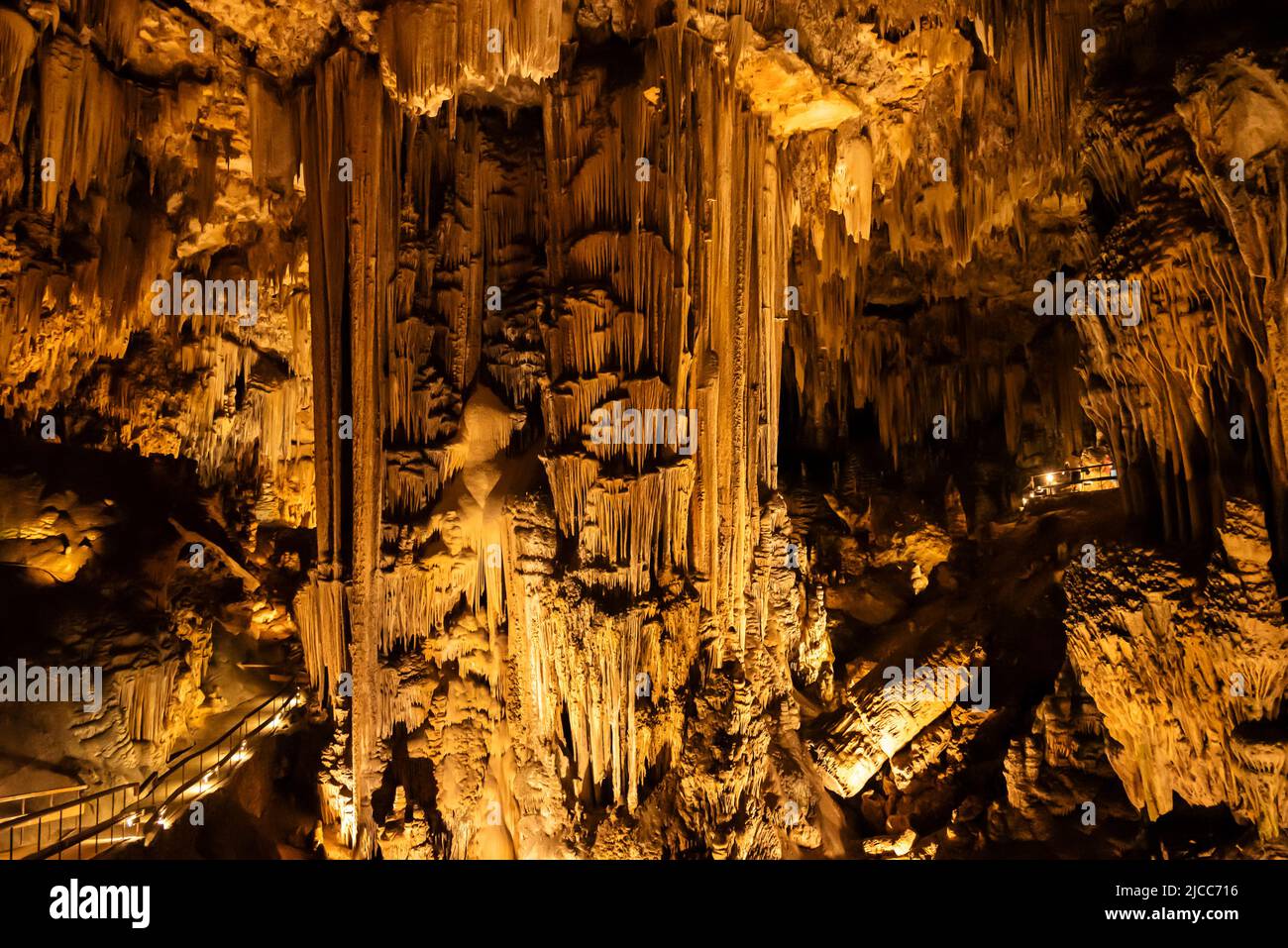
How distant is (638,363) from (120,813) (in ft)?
19.7

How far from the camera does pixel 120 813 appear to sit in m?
7.65

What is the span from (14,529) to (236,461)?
313 cm

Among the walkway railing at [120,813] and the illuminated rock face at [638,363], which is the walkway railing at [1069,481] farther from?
the walkway railing at [120,813]

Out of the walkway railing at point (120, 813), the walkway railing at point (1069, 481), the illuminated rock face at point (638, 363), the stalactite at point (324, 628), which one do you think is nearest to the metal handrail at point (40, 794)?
the walkway railing at point (120, 813)

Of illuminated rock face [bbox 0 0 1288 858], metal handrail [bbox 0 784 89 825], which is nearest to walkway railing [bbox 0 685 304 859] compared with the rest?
metal handrail [bbox 0 784 89 825]

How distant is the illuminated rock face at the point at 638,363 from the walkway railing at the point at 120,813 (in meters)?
1.05

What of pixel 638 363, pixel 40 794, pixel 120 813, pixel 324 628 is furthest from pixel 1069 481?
pixel 40 794

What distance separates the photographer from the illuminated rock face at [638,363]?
223 inches

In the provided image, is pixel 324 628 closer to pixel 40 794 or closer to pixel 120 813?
pixel 120 813

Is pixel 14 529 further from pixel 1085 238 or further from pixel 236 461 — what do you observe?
pixel 1085 238

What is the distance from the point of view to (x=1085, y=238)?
21.1ft

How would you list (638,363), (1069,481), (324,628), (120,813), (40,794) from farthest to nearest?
(1069,481) < (40,794) < (324,628) < (120,813) < (638,363)

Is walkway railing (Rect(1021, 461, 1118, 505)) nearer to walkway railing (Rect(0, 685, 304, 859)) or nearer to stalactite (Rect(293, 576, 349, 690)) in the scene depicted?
stalactite (Rect(293, 576, 349, 690))
